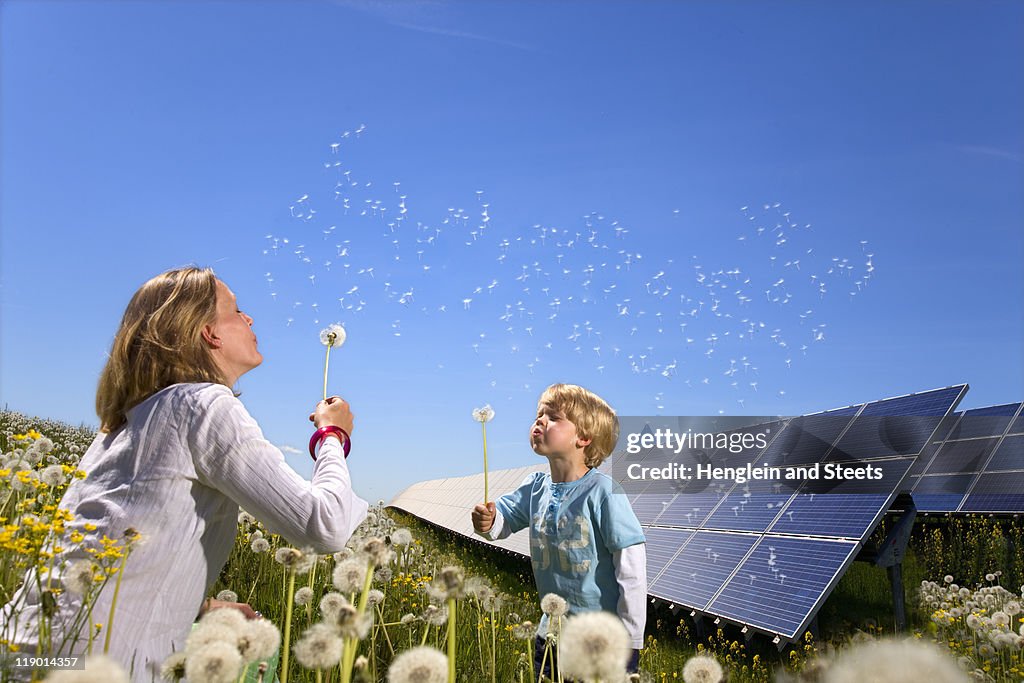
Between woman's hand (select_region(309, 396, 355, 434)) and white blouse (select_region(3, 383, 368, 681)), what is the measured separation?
0.38 meters

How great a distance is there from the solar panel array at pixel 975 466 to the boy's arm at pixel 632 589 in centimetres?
924

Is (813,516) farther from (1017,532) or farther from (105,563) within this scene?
(105,563)

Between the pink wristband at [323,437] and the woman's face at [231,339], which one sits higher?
the woman's face at [231,339]

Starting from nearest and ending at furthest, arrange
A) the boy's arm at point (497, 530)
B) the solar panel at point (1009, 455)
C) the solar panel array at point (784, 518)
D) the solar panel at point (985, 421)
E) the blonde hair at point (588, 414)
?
the boy's arm at point (497, 530) < the blonde hair at point (588, 414) < the solar panel array at point (784, 518) < the solar panel at point (1009, 455) < the solar panel at point (985, 421)

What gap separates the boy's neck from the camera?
13.1 feet

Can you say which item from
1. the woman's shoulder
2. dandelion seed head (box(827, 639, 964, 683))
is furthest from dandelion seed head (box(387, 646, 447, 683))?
the woman's shoulder

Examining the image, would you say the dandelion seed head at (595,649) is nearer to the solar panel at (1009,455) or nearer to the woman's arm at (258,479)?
the woman's arm at (258,479)

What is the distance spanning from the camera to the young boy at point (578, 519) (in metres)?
3.47

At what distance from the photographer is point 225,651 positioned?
48.1 inches

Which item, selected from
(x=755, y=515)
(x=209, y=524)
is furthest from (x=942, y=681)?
(x=755, y=515)

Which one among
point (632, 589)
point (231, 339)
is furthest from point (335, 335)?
point (632, 589)

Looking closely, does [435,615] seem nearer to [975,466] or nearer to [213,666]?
[213,666]

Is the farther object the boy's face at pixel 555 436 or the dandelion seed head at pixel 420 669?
the boy's face at pixel 555 436

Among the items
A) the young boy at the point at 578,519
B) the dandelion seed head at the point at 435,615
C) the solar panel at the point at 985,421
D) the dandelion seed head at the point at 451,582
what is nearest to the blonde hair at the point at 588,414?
the young boy at the point at 578,519
